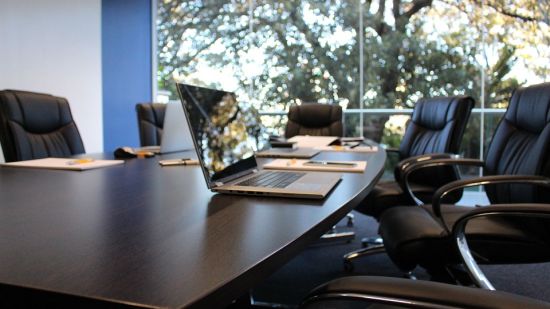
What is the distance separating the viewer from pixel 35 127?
231 centimetres

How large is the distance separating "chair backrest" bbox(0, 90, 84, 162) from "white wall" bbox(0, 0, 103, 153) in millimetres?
1554

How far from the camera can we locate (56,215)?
79cm

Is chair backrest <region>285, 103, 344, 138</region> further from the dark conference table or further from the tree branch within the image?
the dark conference table

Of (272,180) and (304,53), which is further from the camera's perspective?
(304,53)

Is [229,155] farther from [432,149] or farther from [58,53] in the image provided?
[58,53]

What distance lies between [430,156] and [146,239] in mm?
1876

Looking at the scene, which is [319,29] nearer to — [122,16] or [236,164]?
[122,16]

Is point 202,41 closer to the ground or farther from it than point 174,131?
farther from it

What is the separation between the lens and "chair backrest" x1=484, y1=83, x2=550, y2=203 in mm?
1497

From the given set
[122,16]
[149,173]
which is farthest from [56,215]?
[122,16]

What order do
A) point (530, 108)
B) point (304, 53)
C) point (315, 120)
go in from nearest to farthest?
point (530, 108)
point (315, 120)
point (304, 53)

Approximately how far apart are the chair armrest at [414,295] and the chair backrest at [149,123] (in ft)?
9.68

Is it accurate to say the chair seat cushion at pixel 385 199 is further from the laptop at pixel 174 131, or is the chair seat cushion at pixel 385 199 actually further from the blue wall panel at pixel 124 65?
the blue wall panel at pixel 124 65

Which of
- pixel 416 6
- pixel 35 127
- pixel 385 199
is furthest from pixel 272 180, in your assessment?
pixel 416 6
